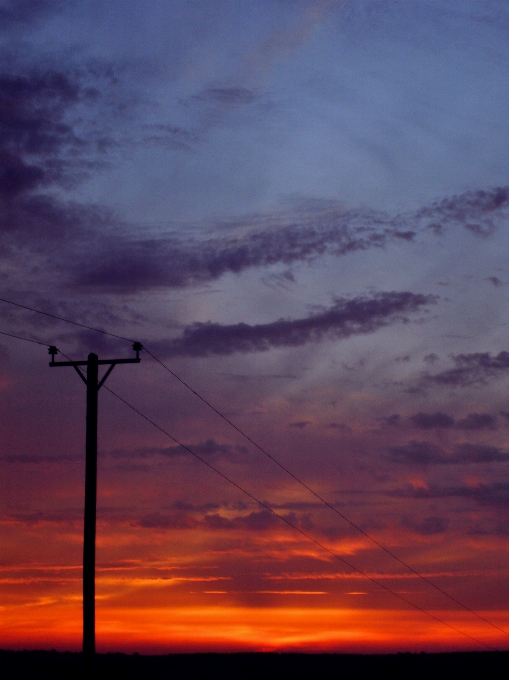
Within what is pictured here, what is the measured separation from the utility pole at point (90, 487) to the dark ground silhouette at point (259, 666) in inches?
1157

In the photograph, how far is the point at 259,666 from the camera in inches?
4235

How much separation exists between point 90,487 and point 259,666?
8940cm

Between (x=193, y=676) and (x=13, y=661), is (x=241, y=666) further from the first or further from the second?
(x=13, y=661)

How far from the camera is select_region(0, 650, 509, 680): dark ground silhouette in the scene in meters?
72.8

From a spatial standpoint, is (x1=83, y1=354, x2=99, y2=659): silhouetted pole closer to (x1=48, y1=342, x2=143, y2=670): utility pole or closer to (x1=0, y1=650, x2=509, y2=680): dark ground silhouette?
(x1=48, y1=342, x2=143, y2=670): utility pole

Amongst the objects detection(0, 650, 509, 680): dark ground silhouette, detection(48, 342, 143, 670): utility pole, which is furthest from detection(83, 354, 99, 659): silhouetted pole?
detection(0, 650, 509, 680): dark ground silhouette

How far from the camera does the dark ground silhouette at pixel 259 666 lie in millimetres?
72812

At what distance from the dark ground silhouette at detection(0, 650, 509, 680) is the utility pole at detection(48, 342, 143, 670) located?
2940cm

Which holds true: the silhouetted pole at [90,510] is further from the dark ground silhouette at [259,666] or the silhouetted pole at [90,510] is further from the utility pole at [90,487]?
the dark ground silhouette at [259,666]

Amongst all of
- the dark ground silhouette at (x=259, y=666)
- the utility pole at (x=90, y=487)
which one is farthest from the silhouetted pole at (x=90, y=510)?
the dark ground silhouette at (x=259, y=666)

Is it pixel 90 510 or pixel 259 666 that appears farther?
pixel 259 666

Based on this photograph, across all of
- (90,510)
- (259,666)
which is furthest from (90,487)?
(259,666)

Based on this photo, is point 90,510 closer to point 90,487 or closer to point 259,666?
point 90,487

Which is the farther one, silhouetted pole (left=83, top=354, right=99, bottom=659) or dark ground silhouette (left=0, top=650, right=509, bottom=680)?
Answer: dark ground silhouette (left=0, top=650, right=509, bottom=680)
